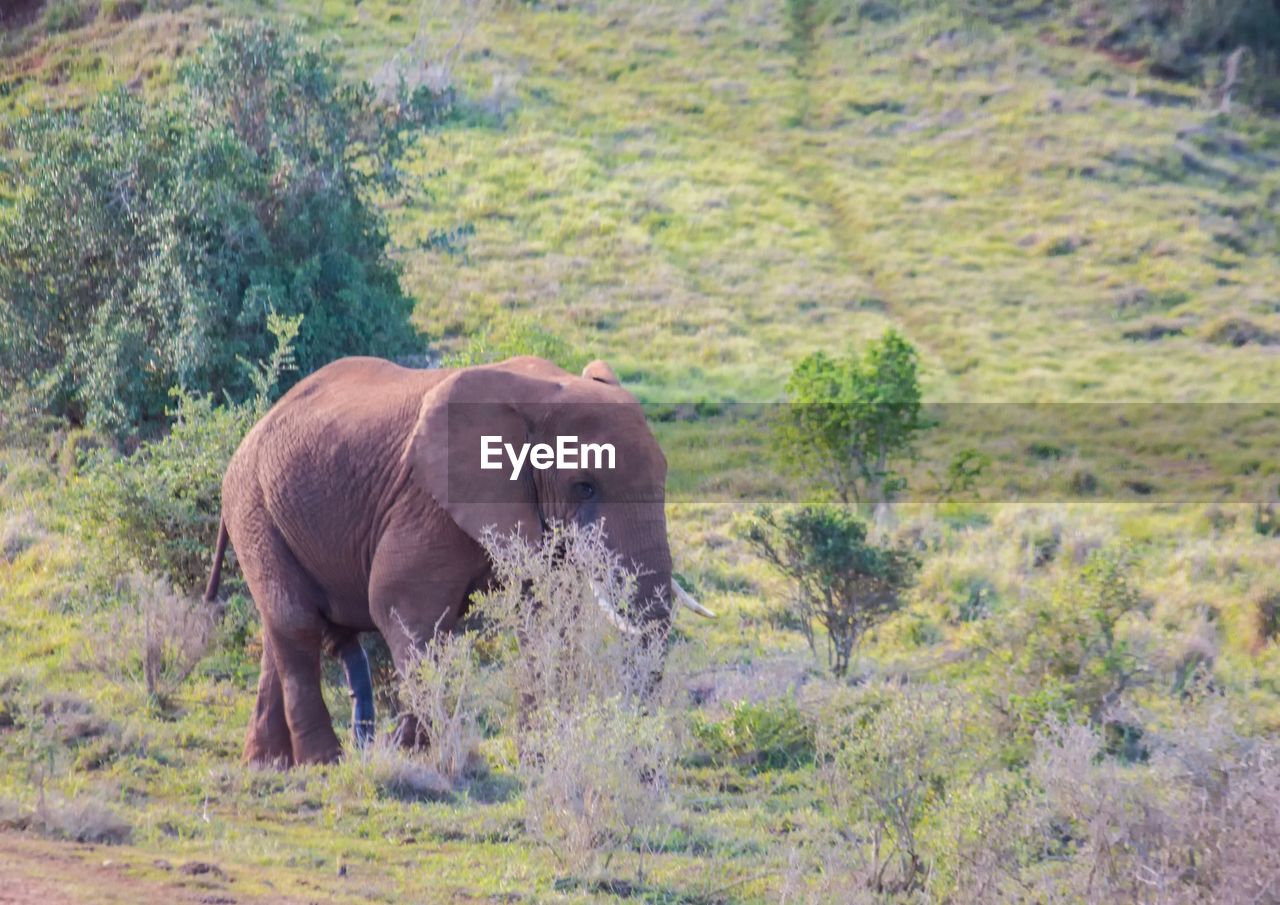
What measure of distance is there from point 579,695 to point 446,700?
1.03 m

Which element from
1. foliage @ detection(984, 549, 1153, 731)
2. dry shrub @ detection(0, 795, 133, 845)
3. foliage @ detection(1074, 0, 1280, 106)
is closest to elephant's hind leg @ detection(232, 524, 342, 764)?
dry shrub @ detection(0, 795, 133, 845)

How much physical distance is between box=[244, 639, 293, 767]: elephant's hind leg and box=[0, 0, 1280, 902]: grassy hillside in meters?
0.23

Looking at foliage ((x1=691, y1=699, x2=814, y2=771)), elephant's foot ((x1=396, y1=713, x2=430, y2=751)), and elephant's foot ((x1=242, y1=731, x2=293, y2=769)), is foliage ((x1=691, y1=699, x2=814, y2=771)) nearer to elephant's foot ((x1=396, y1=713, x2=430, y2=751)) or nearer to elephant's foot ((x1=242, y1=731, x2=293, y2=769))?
elephant's foot ((x1=396, y1=713, x2=430, y2=751))

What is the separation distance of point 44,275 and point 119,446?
2.66 m

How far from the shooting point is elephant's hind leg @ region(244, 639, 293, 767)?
35.5 feet

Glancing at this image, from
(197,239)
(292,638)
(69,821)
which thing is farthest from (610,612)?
(197,239)

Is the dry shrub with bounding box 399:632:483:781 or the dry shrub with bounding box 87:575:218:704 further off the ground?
the dry shrub with bounding box 399:632:483:781

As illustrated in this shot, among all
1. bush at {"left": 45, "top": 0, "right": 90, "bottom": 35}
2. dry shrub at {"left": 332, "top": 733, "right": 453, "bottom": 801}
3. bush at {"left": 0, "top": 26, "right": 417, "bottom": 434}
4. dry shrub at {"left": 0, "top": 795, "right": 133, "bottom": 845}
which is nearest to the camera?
dry shrub at {"left": 0, "top": 795, "right": 133, "bottom": 845}

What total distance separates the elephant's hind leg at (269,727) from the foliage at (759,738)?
9.15 feet

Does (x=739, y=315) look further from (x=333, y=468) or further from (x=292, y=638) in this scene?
(x=292, y=638)

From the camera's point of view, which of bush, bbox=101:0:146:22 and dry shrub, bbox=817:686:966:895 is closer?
dry shrub, bbox=817:686:966:895

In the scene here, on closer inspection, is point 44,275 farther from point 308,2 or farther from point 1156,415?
point 308,2

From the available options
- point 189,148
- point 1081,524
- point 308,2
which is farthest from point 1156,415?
point 308,2

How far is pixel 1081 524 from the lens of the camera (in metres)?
22.0
